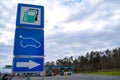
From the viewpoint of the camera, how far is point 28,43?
15.3 feet

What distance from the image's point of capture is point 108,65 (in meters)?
130

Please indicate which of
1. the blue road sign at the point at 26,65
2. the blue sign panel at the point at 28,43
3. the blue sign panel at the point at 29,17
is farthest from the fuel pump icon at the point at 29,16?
the blue road sign at the point at 26,65

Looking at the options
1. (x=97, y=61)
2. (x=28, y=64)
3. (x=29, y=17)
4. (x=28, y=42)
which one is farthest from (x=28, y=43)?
(x=97, y=61)

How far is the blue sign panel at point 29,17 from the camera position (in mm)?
4781

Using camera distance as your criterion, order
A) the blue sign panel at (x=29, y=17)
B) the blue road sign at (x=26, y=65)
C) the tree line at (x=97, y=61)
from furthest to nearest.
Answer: the tree line at (x=97, y=61) → the blue sign panel at (x=29, y=17) → the blue road sign at (x=26, y=65)

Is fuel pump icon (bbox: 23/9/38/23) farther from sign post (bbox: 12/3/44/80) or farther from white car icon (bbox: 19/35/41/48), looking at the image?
white car icon (bbox: 19/35/41/48)

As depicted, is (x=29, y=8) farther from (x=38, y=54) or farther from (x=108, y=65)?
(x=108, y=65)

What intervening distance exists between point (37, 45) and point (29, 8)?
0.91 metres

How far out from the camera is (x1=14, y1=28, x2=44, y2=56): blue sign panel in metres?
4.63

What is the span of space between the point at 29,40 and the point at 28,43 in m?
0.07

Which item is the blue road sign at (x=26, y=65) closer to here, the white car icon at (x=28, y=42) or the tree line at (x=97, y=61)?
the white car icon at (x=28, y=42)

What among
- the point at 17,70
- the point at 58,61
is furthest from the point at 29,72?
the point at 58,61

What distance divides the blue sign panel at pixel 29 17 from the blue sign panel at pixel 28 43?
14 centimetres

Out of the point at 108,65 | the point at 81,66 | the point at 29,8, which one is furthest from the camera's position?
the point at 81,66
